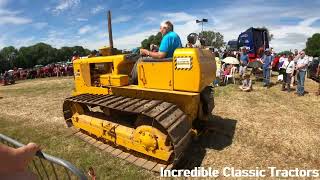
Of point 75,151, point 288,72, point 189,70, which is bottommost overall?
point 75,151

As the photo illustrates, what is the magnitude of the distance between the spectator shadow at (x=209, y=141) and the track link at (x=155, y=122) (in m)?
0.54

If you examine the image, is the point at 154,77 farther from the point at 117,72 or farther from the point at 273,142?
the point at 273,142

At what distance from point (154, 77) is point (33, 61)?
3755 inches

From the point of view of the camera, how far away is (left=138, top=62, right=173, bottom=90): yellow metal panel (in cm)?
580

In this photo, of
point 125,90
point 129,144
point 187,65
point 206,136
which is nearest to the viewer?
point 187,65

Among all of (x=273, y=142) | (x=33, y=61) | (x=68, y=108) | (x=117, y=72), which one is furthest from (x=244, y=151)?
(x=33, y=61)

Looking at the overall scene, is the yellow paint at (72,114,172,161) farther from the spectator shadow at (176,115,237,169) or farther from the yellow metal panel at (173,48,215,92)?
the yellow metal panel at (173,48,215,92)

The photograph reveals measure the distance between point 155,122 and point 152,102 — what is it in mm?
444

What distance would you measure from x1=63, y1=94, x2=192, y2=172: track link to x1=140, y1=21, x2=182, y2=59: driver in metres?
1.02

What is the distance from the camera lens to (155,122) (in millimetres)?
5582

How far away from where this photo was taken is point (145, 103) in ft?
19.0

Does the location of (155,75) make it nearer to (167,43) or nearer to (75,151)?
(167,43)

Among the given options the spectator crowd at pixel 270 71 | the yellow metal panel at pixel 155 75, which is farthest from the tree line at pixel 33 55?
the yellow metal panel at pixel 155 75

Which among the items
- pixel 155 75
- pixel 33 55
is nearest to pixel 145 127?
pixel 155 75
